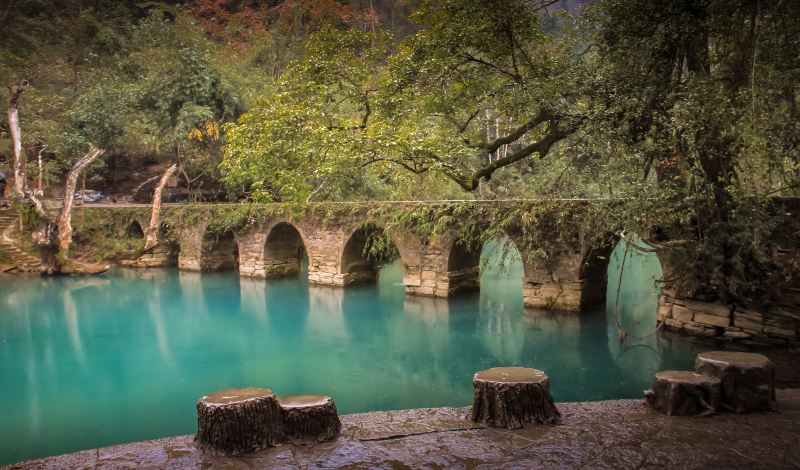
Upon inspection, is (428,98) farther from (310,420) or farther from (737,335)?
(310,420)

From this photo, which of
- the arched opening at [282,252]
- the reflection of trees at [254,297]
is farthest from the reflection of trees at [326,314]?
the arched opening at [282,252]

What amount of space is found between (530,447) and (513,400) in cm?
38

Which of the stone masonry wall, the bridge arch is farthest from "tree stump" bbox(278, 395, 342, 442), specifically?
the bridge arch

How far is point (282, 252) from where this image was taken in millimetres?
18500

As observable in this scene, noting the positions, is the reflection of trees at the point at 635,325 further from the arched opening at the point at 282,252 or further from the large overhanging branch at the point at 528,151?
the arched opening at the point at 282,252

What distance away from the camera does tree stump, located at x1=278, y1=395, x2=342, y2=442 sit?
397 cm

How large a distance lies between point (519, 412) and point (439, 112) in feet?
22.1

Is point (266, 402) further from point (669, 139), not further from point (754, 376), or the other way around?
point (669, 139)

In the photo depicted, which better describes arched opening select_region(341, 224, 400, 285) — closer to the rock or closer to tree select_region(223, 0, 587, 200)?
tree select_region(223, 0, 587, 200)

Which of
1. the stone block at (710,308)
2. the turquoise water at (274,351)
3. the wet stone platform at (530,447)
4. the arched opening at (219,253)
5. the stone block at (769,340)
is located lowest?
the turquoise water at (274,351)

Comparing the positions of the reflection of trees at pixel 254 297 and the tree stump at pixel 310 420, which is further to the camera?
the reflection of trees at pixel 254 297

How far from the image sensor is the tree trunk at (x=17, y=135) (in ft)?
53.6

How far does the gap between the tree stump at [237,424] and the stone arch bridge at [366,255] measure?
7162 millimetres

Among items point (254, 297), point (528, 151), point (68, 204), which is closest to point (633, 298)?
point (528, 151)
